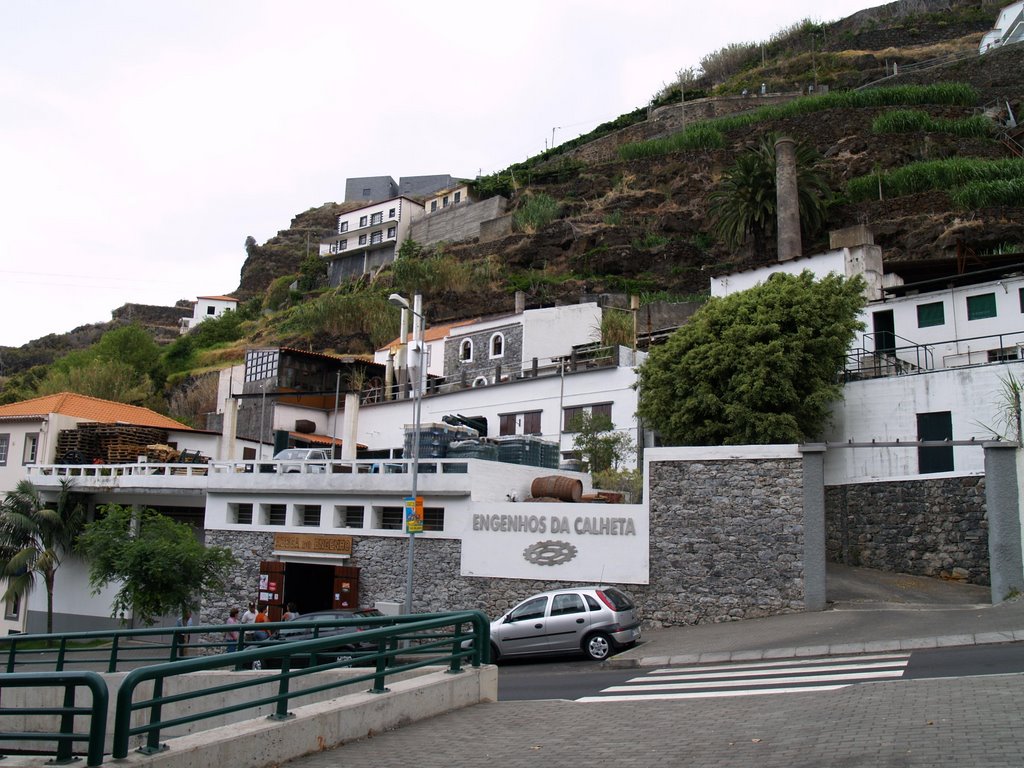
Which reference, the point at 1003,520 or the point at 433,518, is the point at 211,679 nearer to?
the point at 433,518

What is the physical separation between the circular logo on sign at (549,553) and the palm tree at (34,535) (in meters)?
19.5

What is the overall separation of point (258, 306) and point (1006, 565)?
84.5 meters

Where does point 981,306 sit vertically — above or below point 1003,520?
above

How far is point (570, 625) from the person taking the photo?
60.3 ft

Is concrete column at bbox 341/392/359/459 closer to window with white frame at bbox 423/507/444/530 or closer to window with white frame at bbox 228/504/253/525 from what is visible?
window with white frame at bbox 228/504/253/525

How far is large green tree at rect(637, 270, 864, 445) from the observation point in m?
25.6

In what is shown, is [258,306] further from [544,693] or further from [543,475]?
[544,693]

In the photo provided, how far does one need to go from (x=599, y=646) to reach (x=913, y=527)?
10.8 m

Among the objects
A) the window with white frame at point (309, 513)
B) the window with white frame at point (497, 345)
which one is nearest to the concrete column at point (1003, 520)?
the window with white frame at point (309, 513)

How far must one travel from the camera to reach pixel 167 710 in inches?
457

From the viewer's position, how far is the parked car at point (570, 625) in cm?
1814

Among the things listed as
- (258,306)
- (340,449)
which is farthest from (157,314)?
(340,449)

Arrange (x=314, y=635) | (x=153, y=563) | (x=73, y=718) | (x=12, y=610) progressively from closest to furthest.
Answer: (x=73, y=718)
(x=314, y=635)
(x=153, y=563)
(x=12, y=610)

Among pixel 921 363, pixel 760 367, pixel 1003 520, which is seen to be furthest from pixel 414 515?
pixel 921 363
